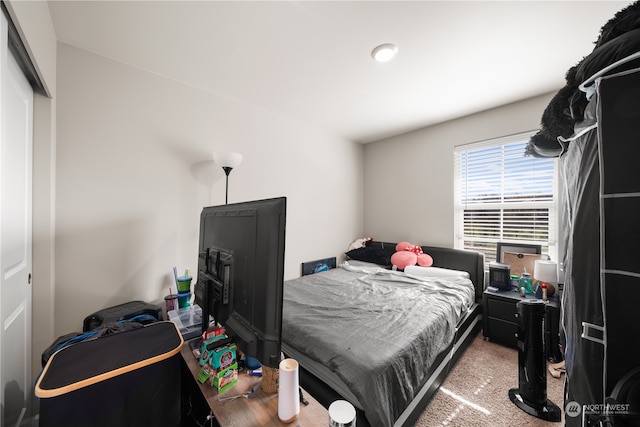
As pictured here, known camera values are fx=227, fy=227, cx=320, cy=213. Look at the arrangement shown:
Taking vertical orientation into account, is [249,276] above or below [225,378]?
above

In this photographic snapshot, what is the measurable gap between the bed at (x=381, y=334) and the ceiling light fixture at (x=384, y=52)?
6.66 ft

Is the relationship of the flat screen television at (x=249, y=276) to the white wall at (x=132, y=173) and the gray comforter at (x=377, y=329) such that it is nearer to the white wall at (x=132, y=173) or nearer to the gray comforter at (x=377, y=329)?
the gray comforter at (x=377, y=329)

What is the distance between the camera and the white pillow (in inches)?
105

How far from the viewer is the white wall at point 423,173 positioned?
2693 millimetres

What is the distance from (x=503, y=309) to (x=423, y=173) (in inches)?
75.0

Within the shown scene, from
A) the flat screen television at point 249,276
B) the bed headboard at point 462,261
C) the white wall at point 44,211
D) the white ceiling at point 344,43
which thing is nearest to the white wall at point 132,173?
the white wall at point 44,211

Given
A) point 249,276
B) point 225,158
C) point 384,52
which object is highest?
point 384,52

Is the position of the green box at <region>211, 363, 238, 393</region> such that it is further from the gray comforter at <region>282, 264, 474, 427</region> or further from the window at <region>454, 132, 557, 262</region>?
the window at <region>454, 132, 557, 262</region>

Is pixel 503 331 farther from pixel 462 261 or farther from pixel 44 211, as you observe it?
pixel 44 211

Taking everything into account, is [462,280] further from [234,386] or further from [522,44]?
[234,386]

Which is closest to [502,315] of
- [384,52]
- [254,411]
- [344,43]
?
[254,411]

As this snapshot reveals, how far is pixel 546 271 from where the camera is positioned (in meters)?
2.19

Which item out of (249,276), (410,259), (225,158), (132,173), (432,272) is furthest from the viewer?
(410,259)

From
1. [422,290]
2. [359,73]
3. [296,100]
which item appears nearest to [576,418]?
[422,290]
